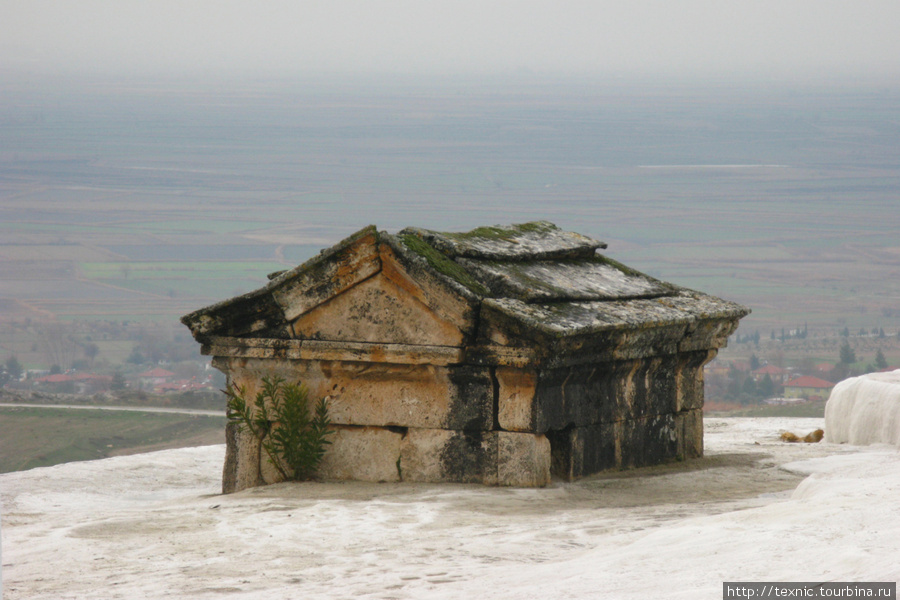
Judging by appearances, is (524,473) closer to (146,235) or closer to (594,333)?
(594,333)

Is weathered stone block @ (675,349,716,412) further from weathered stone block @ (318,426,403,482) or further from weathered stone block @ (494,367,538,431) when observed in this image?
weathered stone block @ (318,426,403,482)

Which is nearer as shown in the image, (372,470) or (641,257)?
(372,470)

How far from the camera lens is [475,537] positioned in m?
6.27

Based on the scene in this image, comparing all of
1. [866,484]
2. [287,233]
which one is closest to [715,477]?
[866,484]

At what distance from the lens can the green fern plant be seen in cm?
839

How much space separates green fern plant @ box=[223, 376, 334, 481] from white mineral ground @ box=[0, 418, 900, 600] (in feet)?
0.93

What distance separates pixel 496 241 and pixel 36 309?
105m

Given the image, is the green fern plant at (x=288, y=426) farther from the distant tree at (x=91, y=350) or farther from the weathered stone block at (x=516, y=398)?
the distant tree at (x=91, y=350)

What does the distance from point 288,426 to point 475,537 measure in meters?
2.55

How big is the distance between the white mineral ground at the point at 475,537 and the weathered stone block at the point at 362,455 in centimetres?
21

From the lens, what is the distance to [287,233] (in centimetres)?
14975

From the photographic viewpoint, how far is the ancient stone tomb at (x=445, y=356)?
7.95 metres

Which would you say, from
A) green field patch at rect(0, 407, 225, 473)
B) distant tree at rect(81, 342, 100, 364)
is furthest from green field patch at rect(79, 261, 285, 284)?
green field patch at rect(0, 407, 225, 473)

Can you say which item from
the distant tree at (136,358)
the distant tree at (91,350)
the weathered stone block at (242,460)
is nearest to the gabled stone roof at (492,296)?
the weathered stone block at (242,460)
